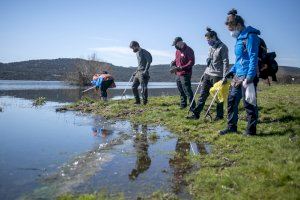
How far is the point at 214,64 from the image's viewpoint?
11.9 metres

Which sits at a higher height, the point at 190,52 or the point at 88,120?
the point at 190,52

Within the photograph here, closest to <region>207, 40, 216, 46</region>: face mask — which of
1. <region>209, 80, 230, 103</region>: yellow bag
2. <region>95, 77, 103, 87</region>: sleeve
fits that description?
<region>209, 80, 230, 103</region>: yellow bag

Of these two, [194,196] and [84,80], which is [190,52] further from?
[84,80]

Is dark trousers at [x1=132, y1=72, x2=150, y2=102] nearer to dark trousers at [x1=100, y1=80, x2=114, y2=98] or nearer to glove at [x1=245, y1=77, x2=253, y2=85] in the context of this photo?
dark trousers at [x1=100, y1=80, x2=114, y2=98]

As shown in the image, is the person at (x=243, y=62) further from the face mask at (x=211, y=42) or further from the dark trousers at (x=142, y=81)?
the dark trousers at (x=142, y=81)

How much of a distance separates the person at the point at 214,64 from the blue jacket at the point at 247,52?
204cm

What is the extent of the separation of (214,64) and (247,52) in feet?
A: 9.15

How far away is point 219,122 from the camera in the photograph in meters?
11.6

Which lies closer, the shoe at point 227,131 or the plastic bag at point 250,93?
the plastic bag at point 250,93

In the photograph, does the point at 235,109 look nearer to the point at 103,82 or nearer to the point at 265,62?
the point at 265,62

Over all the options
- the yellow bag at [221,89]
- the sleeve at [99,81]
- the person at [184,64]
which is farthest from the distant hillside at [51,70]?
the yellow bag at [221,89]

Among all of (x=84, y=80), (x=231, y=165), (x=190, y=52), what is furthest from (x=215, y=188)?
(x=84, y=80)

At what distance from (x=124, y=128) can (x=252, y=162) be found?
6.17 m

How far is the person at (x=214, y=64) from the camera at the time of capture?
38.3ft
